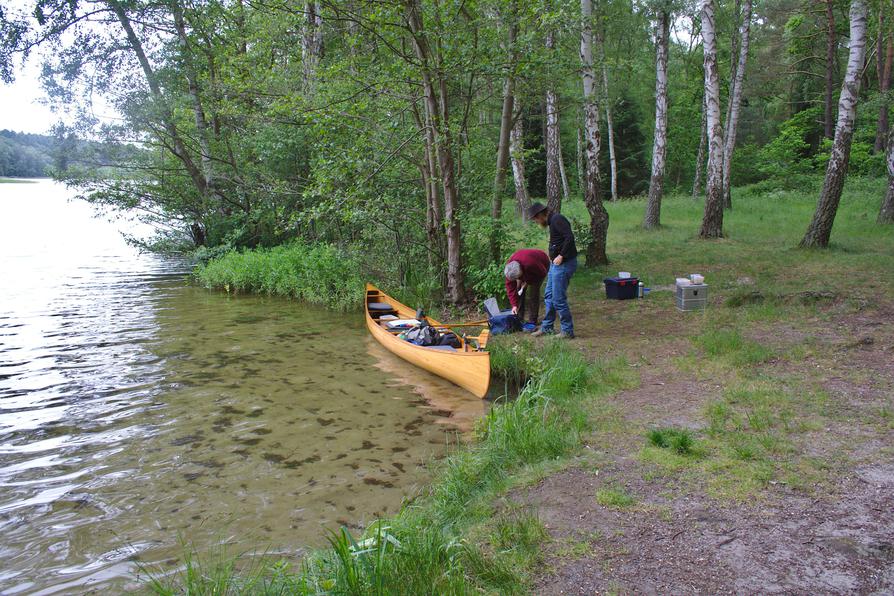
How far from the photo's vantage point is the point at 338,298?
42.9ft

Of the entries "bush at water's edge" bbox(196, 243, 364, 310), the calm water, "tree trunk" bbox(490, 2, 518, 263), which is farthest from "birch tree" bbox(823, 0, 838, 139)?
the calm water

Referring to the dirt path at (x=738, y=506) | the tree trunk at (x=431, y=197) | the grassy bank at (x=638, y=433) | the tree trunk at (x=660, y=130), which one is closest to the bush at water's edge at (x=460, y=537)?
the grassy bank at (x=638, y=433)

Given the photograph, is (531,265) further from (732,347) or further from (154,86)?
(154,86)

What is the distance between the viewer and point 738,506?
11.1 ft

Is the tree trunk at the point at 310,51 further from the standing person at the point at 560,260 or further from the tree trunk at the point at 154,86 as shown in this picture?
the standing person at the point at 560,260

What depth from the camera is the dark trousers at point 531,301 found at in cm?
854

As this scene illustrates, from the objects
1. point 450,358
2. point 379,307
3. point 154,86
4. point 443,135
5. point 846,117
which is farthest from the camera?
point 154,86

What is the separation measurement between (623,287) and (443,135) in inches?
144

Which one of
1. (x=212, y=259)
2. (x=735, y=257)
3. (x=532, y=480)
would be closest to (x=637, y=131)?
(x=735, y=257)

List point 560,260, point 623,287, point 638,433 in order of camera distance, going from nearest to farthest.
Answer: point 638,433, point 560,260, point 623,287

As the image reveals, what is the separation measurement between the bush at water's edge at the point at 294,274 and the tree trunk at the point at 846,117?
9.11 m

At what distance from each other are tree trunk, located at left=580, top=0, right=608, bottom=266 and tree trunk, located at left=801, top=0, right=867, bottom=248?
3921 mm

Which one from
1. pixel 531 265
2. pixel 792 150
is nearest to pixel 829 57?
pixel 792 150

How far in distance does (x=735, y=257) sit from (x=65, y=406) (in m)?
11.4
